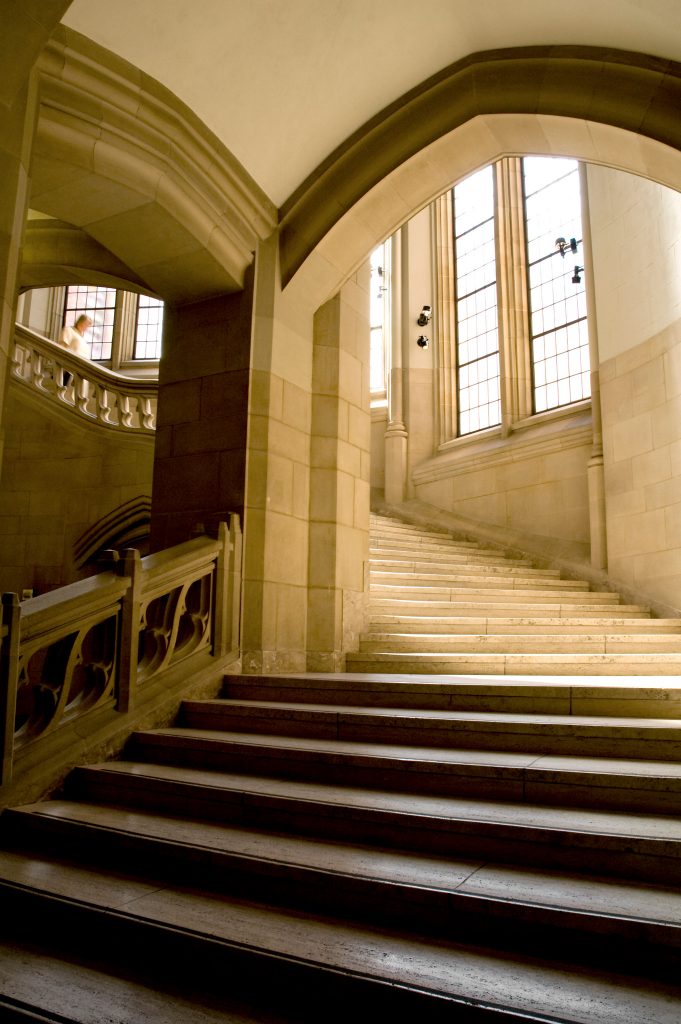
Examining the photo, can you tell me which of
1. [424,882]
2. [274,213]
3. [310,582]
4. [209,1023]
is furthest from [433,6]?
[209,1023]

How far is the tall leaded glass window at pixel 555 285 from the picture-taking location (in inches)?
375

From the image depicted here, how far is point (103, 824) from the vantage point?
2.55 meters

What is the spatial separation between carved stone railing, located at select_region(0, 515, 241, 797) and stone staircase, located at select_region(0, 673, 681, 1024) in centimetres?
19

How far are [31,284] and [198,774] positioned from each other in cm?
558

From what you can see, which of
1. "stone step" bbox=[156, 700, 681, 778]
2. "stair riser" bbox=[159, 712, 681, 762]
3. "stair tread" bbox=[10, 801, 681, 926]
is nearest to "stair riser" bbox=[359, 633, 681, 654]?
"stone step" bbox=[156, 700, 681, 778]

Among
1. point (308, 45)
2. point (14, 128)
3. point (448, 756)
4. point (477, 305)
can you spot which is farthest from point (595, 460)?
point (14, 128)

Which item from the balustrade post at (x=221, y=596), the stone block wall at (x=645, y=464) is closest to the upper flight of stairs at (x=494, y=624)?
the stone block wall at (x=645, y=464)

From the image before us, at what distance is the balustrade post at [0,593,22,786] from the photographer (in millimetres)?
2729

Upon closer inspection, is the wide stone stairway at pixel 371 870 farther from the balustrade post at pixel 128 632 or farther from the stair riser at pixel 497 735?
the balustrade post at pixel 128 632

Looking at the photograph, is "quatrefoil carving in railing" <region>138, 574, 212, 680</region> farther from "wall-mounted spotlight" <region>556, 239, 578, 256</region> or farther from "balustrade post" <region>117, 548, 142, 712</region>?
"wall-mounted spotlight" <region>556, 239, 578, 256</region>

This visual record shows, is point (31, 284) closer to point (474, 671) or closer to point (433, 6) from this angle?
point (433, 6)

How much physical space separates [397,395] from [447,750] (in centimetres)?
887

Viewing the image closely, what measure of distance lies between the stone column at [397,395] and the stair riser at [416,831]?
8138mm

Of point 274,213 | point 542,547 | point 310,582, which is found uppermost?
point 274,213
